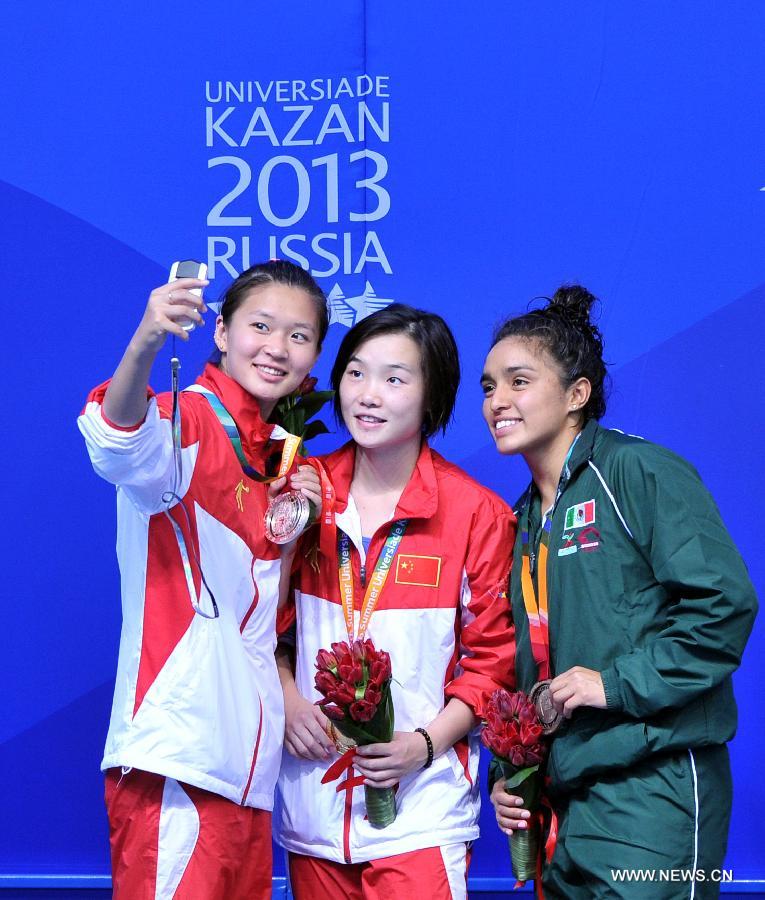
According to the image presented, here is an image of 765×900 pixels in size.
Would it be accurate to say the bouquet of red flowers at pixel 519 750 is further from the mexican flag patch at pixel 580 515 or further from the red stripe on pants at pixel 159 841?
the red stripe on pants at pixel 159 841

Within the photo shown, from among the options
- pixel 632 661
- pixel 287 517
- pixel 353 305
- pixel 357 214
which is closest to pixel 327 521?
pixel 287 517

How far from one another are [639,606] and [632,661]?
5.6 inches

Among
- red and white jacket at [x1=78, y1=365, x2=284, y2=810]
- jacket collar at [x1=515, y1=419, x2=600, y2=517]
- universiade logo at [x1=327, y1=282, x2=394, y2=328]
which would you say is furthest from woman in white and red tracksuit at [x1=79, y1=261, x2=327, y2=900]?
universiade logo at [x1=327, y1=282, x2=394, y2=328]

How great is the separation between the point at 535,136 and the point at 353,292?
0.76 metres

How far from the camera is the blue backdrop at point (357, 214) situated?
3.55 metres

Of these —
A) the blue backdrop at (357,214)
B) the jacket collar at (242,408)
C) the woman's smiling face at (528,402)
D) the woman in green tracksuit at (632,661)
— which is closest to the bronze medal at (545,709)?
the woman in green tracksuit at (632,661)

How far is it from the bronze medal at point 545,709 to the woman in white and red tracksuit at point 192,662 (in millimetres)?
576

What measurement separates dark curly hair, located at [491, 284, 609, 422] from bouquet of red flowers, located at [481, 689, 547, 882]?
0.75 m

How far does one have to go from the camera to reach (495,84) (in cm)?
358

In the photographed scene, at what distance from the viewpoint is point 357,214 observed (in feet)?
11.8

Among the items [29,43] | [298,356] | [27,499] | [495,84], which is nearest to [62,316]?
[27,499]

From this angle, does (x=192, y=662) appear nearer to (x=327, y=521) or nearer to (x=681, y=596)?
(x=327, y=521)

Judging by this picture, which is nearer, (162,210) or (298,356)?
(298,356)

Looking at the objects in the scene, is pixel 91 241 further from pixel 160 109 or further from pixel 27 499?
pixel 27 499
